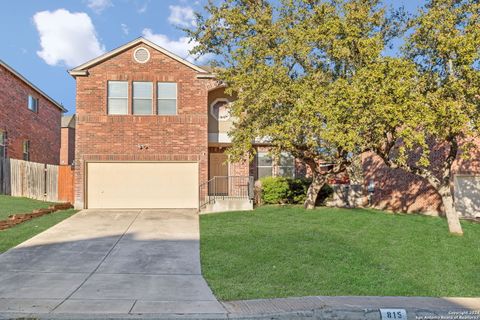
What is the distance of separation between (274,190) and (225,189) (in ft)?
7.72

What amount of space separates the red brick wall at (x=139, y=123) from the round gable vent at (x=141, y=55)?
177 millimetres

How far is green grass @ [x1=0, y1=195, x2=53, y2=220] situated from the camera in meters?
14.4

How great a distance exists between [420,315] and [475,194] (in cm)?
1150

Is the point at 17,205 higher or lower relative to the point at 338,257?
higher

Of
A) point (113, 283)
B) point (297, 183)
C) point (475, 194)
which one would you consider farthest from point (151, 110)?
point (475, 194)

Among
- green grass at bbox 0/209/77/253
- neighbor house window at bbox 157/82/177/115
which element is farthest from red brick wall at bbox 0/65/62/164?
neighbor house window at bbox 157/82/177/115

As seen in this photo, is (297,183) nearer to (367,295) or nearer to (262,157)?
(262,157)

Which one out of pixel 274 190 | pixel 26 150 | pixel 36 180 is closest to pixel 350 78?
pixel 274 190

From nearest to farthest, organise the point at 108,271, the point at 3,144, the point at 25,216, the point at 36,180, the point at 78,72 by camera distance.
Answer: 1. the point at 108,271
2. the point at 25,216
3. the point at 78,72
4. the point at 36,180
5. the point at 3,144

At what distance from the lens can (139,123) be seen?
55.6ft

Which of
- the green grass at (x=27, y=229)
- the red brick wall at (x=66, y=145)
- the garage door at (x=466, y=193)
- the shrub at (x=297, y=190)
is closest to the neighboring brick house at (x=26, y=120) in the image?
the red brick wall at (x=66, y=145)

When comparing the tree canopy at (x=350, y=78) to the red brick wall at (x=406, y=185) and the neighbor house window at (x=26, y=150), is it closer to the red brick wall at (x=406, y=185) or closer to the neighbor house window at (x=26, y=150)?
the red brick wall at (x=406, y=185)

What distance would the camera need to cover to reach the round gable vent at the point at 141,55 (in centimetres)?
1717

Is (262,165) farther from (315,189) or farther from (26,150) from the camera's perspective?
(26,150)
